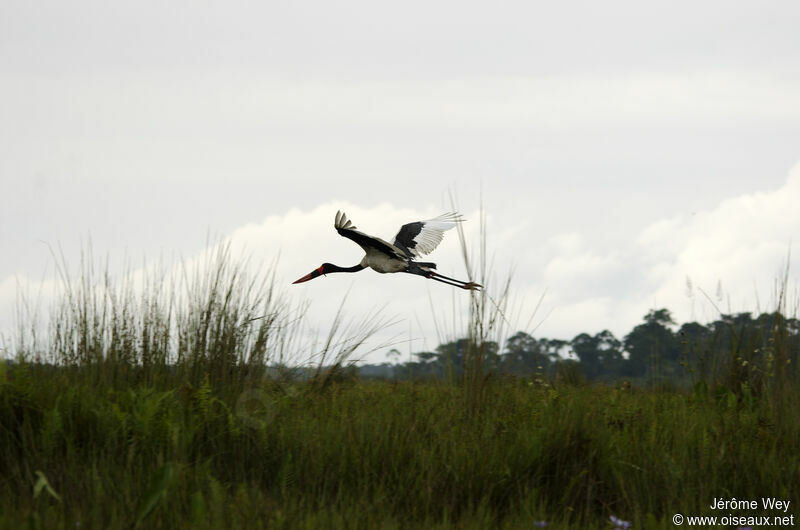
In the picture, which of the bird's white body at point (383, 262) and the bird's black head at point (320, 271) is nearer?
the bird's white body at point (383, 262)

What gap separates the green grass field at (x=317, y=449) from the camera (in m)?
3.56

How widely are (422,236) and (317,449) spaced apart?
4.72 metres

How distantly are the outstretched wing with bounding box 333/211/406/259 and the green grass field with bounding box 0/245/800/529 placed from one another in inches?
53.9

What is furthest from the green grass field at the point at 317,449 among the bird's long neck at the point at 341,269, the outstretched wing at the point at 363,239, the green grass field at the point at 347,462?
the bird's long neck at the point at 341,269

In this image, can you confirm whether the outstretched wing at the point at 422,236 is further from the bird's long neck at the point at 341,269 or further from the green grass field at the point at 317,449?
the green grass field at the point at 317,449

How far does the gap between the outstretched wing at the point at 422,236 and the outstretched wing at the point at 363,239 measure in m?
0.81

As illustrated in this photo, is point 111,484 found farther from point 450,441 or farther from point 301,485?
point 450,441

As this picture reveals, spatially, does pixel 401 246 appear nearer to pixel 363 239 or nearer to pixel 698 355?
pixel 363 239

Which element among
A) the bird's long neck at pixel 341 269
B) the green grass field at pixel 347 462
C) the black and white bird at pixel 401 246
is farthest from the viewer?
the bird's long neck at pixel 341 269

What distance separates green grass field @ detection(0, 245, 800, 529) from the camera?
3557mm

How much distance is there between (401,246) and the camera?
334 inches

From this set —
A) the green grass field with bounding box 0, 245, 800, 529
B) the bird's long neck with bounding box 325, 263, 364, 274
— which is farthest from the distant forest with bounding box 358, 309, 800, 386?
the bird's long neck with bounding box 325, 263, 364, 274

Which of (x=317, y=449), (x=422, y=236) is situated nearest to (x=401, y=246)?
(x=422, y=236)

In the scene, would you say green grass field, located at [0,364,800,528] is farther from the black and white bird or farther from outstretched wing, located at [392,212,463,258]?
outstretched wing, located at [392,212,463,258]
